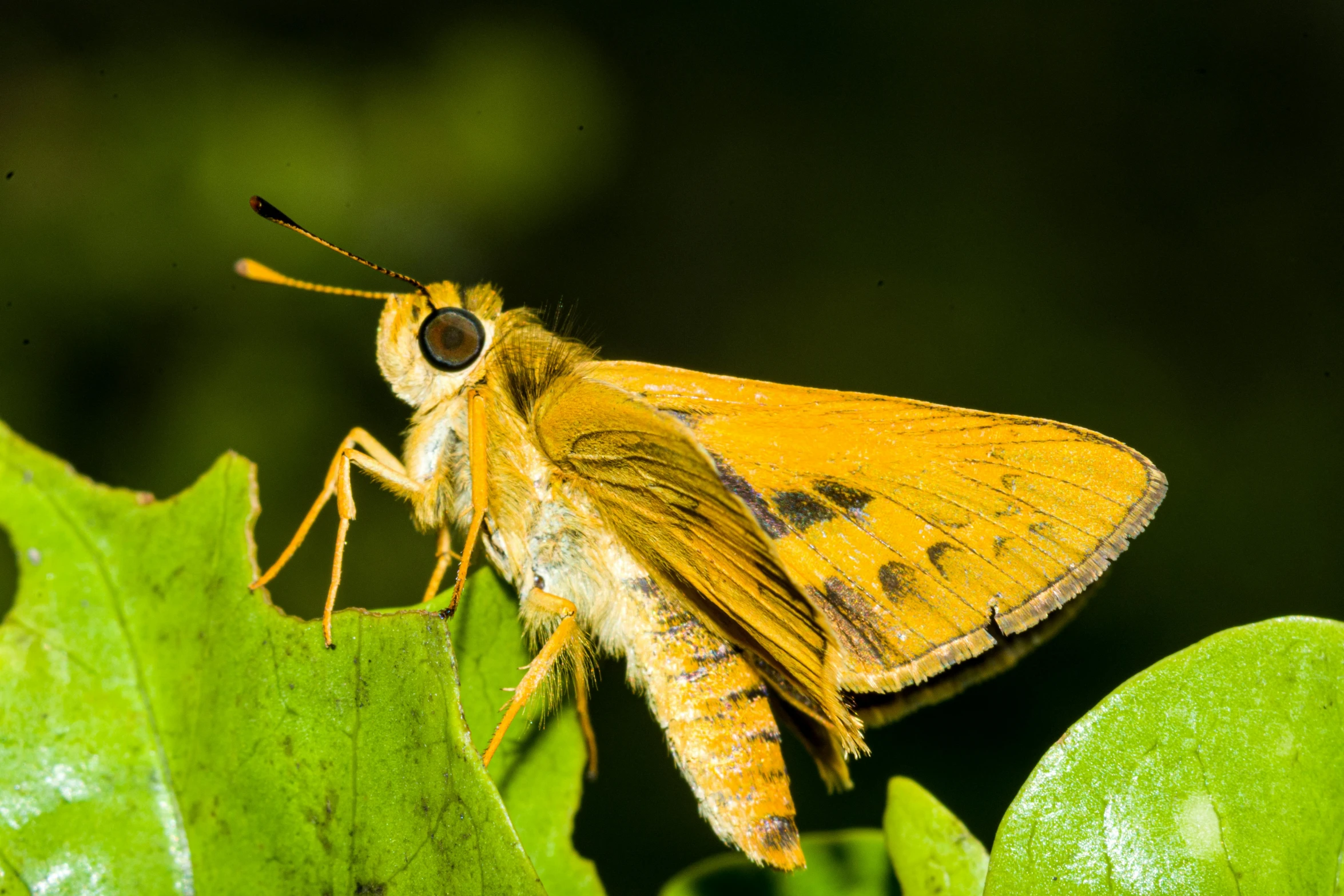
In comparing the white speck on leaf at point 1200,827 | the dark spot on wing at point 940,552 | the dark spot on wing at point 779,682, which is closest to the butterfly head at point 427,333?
the dark spot on wing at point 779,682

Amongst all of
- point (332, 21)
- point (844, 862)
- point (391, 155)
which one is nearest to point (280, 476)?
point (391, 155)

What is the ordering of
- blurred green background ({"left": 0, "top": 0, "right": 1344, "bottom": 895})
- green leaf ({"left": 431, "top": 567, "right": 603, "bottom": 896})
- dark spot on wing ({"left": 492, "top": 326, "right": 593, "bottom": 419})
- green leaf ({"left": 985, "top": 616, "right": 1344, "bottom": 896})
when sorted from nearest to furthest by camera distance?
1. green leaf ({"left": 985, "top": 616, "right": 1344, "bottom": 896})
2. green leaf ({"left": 431, "top": 567, "right": 603, "bottom": 896})
3. dark spot on wing ({"left": 492, "top": 326, "right": 593, "bottom": 419})
4. blurred green background ({"left": 0, "top": 0, "right": 1344, "bottom": 895})

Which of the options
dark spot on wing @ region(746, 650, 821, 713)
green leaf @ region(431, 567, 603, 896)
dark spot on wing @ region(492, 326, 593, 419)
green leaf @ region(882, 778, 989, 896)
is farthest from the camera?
dark spot on wing @ region(492, 326, 593, 419)

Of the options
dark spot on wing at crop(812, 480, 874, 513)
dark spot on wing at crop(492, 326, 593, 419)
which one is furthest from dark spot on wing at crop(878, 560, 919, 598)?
dark spot on wing at crop(492, 326, 593, 419)

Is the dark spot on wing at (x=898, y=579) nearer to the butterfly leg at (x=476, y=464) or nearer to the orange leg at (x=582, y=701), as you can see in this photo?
the orange leg at (x=582, y=701)

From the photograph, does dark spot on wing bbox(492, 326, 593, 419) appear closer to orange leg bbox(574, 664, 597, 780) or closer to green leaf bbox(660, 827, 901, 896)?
orange leg bbox(574, 664, 597, 780)

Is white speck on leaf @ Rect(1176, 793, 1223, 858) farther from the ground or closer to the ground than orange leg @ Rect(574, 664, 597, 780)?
farther from the ground

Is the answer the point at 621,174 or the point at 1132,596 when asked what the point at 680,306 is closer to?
the point at 621,174
